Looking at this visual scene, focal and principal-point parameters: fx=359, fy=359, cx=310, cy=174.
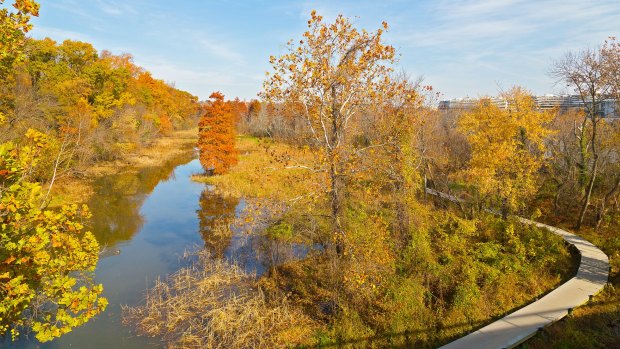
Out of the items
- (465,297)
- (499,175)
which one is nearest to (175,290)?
(465,297)

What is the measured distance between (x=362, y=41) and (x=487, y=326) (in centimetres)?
1021

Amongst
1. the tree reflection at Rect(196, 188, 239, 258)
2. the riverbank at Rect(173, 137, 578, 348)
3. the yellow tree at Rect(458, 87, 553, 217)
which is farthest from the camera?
the tree reflection at Rect(196, 188, 239, 258)

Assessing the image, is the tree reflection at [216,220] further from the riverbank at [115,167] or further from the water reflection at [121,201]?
the riverbank at [115,167]

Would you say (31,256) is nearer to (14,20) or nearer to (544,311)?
(14,20)

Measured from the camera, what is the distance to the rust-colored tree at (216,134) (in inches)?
1442

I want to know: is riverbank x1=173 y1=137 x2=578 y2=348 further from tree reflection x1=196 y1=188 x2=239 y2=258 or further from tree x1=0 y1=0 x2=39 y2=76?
tree x1=0 y1=0 x2=39 y2=76

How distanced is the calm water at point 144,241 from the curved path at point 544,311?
10.3 m

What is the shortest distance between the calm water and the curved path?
10267 mm

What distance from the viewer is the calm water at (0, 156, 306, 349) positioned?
12875mm

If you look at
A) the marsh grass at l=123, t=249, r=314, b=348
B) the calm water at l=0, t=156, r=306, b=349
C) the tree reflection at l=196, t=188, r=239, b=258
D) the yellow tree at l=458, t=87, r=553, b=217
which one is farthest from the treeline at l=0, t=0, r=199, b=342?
the yellow tree at l=458, t=87, r=553, b=217

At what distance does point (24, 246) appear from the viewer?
20.9ft

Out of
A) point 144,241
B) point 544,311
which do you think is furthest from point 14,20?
point 144,241

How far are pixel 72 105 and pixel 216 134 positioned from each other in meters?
15.5

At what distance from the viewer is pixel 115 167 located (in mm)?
43250
